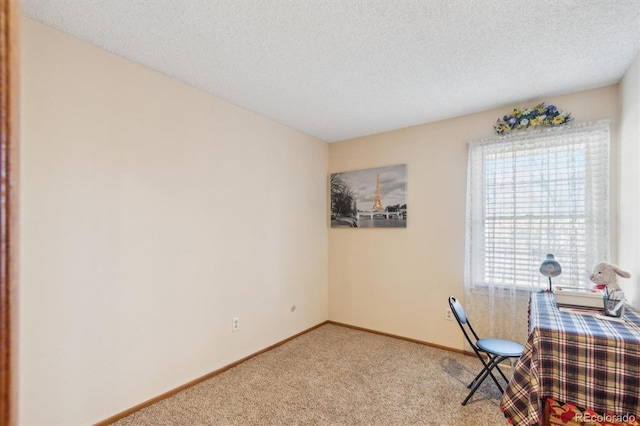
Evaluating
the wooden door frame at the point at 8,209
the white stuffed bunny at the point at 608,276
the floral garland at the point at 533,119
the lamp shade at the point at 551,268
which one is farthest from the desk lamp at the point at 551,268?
the wooden door frame at the point at 8,209

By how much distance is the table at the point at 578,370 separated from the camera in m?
1.36

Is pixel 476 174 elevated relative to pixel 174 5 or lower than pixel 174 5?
lower

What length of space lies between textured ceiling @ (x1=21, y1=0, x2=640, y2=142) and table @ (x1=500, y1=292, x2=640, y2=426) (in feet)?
5.37

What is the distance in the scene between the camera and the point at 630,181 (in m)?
2.12

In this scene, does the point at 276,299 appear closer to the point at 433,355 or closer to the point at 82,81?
the point at 433,355

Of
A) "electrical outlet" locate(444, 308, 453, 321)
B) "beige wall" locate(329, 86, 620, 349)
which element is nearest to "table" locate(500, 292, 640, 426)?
"beige wall" locate(329, 86, 620, 349)

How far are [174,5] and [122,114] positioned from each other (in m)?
0.87

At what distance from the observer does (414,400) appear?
2289mm

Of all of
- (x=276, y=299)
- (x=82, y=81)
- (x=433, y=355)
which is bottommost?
(x=433, y=355)

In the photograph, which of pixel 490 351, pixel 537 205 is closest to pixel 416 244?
pixel 537 205

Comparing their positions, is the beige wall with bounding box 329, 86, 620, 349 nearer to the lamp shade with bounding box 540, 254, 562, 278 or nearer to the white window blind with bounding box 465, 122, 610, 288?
the white window blind with bounding box 465, 122, 610, 288

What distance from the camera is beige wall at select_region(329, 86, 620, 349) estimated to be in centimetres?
315

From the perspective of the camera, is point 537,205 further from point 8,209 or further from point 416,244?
point 8,209

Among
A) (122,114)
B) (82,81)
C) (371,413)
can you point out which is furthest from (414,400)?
(82,81)
